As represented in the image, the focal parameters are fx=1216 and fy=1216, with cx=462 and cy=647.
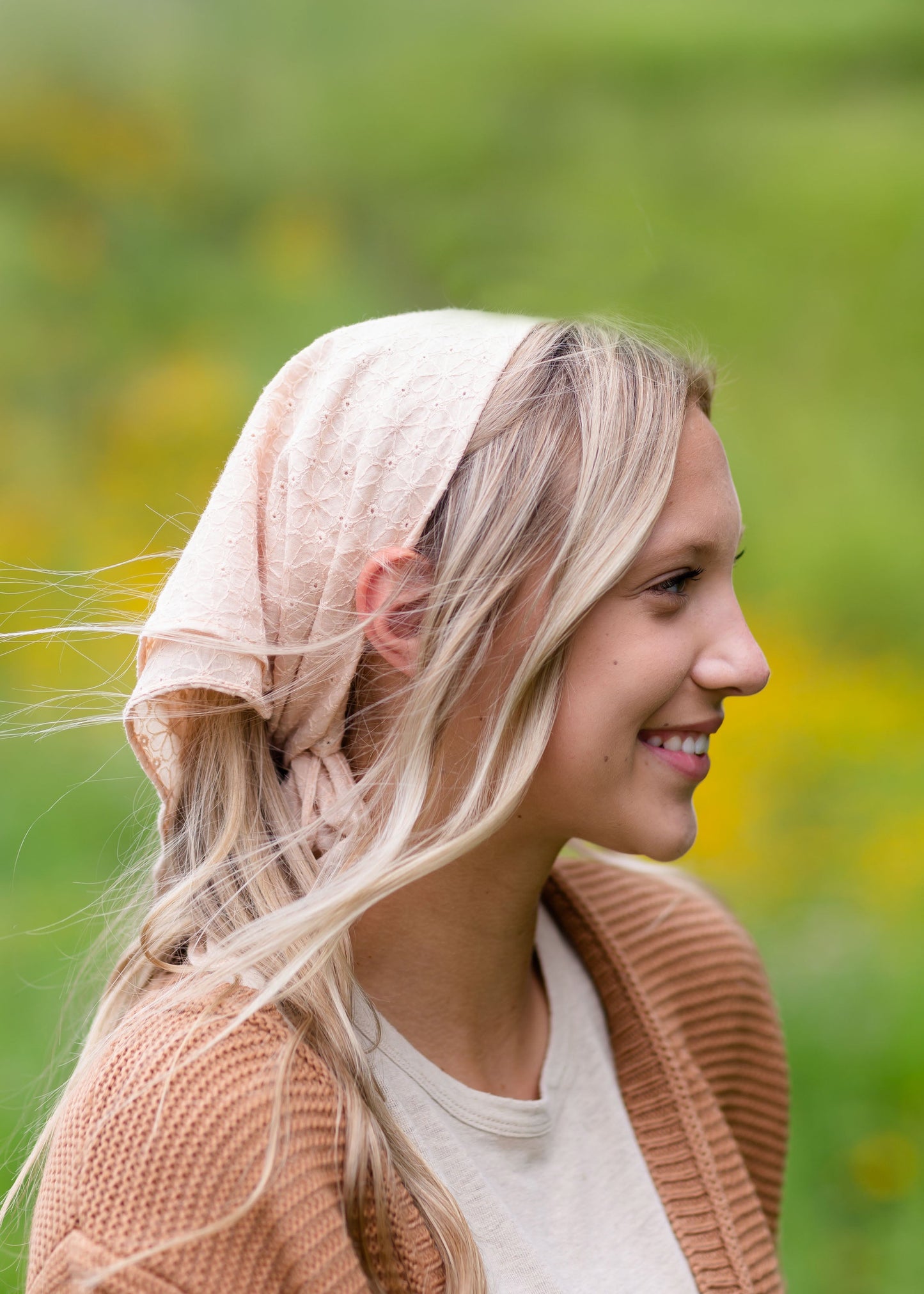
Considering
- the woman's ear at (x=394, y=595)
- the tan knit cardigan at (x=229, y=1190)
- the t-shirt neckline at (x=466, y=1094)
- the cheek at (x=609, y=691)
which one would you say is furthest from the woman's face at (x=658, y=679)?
the tan knit cardigan at (x=229, y=1190)

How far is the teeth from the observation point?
1.33m

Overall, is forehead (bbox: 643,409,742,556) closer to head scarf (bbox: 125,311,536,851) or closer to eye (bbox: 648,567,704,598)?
eye (bbox: 648,567,704,598)

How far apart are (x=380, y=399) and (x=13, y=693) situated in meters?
1.86

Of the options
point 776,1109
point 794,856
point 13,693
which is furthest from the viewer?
point 794,856

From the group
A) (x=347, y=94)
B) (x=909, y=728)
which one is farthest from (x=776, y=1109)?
(x=347, y=94)

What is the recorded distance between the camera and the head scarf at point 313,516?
1229 mm

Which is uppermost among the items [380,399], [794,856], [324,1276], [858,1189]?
[380,399]

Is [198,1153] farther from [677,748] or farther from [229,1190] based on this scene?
[677,748]

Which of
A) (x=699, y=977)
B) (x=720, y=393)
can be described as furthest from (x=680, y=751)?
(x=720, y=393)

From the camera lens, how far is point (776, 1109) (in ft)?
5.64

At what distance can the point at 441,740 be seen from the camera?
51.1 inches

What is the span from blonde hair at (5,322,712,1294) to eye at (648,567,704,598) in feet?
0.25

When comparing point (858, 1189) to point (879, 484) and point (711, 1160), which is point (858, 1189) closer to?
point (711, 1160)

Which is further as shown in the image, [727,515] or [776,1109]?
[776,1109]
